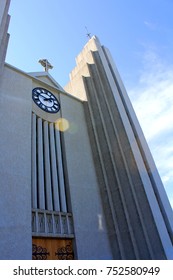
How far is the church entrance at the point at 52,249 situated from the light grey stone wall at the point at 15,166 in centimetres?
33

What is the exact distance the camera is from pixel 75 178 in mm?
7645

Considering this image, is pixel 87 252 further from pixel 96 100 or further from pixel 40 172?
pixel 96 100

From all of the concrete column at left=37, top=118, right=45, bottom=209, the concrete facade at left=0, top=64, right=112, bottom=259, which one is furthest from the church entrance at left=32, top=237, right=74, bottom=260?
the concrete column at left=37, top=118, right=45, bottom=209

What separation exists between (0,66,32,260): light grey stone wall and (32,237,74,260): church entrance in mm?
326

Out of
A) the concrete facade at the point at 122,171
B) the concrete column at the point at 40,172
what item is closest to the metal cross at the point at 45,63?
the concrete facade at the point at 122,171

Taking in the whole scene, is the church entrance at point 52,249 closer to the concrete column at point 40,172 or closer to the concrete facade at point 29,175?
the concrete facade at point 29,175

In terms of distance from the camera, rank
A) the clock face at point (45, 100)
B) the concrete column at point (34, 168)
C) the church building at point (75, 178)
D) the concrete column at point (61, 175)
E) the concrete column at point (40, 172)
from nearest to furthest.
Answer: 1. the church building at point (75, 178)
2. the concrete column at point (34, 168)
3. the concrete column at point (40, 172)
4. the concrete column at point (61, 175)
5. the clock face at point (45, 100)

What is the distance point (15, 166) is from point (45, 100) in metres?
3.60

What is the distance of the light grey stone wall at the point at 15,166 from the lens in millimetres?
5199

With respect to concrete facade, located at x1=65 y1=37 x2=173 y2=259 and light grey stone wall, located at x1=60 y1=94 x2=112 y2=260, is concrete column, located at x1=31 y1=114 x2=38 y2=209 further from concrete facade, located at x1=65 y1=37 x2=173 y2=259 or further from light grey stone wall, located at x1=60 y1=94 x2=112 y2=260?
concrete facade, located at x1=65 y1=37 x2=173 y2=259

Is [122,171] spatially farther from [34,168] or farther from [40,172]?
[34,168]

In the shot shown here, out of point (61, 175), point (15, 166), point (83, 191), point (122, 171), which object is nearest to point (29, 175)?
point (15, 166)

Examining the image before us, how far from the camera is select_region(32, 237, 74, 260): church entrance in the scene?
561 centimetres
